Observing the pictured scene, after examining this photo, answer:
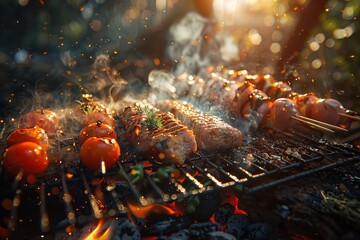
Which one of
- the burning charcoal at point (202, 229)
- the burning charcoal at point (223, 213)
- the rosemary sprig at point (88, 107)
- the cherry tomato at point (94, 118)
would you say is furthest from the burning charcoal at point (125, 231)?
the rosemary sprig at point (88, 107)

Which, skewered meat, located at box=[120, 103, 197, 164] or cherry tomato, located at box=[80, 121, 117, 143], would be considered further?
cherry tomato, located at box=[80, 121, 117, 143]

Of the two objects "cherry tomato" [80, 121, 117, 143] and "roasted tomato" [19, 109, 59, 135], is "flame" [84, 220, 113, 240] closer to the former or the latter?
"cherry tomato" [80, 121, 117, 143]

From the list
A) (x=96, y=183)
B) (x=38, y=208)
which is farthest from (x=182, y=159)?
(x=38, y=208)

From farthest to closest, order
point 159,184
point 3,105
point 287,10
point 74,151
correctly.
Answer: point 287,10 → point 3,105 → point 74,151 → point 159,184

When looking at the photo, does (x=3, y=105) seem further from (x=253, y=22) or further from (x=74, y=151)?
(x=253, y=22)

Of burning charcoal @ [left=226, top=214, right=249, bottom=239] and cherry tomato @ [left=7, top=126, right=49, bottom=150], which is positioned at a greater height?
cherry tomato @ [left=7, top=126, right=49, bottom=150]

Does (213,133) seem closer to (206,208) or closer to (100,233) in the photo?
(206,208)

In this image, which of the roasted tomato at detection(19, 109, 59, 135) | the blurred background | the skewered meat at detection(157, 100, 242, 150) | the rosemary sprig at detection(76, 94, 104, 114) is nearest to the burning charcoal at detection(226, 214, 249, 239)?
the skewered meat at detection(157, 100, 242, 150)
